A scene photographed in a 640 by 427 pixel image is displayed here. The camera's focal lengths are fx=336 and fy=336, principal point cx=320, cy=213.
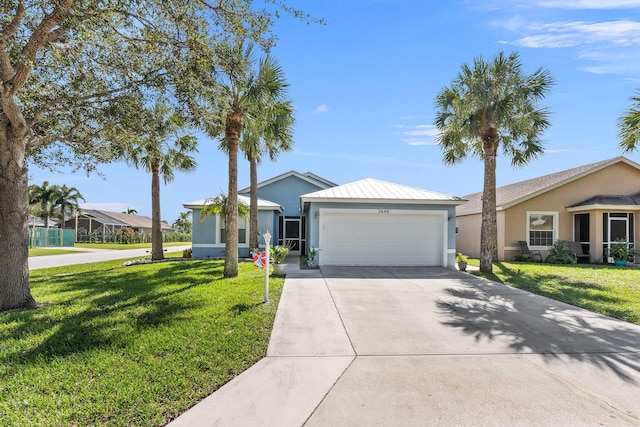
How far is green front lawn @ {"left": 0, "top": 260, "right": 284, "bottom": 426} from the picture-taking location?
3.18 metres

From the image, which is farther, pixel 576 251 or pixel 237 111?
pixel 576 251

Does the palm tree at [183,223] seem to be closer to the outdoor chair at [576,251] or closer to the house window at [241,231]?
the house window at [241,231]

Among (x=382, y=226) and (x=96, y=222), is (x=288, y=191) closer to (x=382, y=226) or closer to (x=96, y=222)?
(x=382, y=226)

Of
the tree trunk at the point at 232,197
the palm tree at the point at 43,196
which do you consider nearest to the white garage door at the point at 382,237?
the tree trunk at the point at 232,197

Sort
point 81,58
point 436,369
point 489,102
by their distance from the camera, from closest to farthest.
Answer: point 436,369 < point 81,58 < point 489,102

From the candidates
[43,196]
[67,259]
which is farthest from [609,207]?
[43,196]

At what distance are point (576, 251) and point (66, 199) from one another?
169 ft

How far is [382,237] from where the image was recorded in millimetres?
13625

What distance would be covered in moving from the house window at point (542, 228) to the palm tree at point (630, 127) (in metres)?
7.20

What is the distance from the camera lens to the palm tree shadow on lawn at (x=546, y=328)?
4.55 m

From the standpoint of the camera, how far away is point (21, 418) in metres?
2.97

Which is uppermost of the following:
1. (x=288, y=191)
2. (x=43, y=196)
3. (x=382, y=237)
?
(x=43, y=196)

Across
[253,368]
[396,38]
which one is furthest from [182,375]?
[396,38]

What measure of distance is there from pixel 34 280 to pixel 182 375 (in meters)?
10.1
